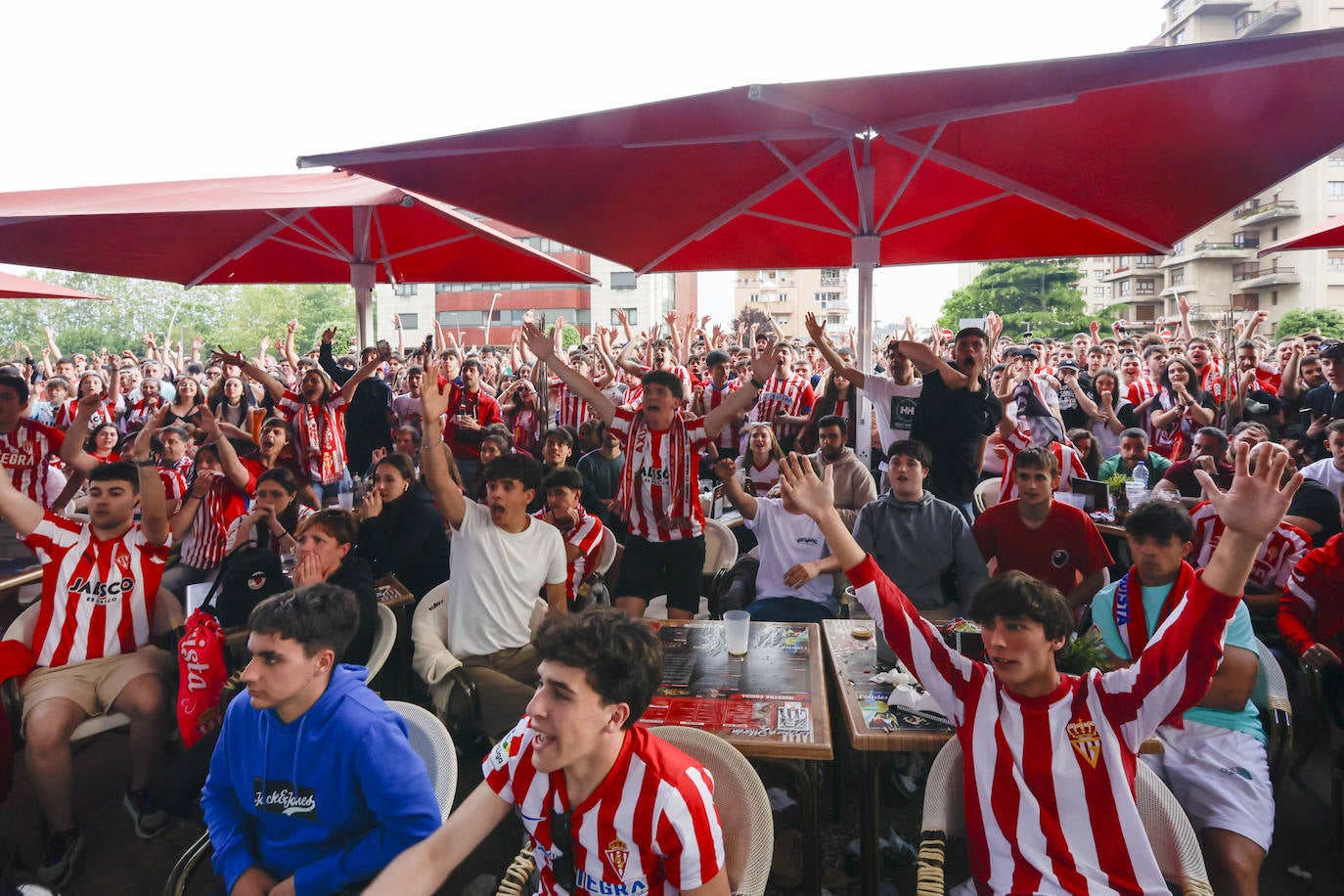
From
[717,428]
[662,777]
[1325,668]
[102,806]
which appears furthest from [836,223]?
[102,806]

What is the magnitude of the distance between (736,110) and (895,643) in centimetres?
232

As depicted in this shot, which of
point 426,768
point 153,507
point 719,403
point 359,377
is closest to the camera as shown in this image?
point 426,768

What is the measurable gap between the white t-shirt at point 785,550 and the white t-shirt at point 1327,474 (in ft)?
9.33

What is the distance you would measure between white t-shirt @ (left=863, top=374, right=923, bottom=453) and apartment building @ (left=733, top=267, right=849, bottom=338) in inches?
3015

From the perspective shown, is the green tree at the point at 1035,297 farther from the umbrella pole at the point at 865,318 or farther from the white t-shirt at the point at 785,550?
the white t-shirt at the point at 785,550

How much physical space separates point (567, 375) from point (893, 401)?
92.0 inches

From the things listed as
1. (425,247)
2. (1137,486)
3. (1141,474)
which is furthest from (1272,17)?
(425,247)

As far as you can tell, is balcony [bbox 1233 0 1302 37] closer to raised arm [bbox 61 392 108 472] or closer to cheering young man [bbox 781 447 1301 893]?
cheering young man [bbox 781 447 1301 893]

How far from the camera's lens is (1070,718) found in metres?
2.15

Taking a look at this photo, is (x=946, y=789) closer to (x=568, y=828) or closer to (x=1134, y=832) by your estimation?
(x=1134, y=832)

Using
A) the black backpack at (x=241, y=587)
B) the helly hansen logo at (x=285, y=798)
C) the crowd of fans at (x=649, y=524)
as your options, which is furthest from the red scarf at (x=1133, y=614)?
the black backpack at (x=241, y=587)

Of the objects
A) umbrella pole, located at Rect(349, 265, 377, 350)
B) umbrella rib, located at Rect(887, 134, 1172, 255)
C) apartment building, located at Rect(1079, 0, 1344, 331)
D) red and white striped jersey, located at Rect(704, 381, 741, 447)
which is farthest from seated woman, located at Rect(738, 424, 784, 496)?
apartment building, located at Rect(1079, 0, 1344, 331)

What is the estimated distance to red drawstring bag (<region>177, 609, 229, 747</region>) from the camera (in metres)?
3.12

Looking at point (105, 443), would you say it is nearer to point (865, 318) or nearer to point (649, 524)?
point (649, 524)
